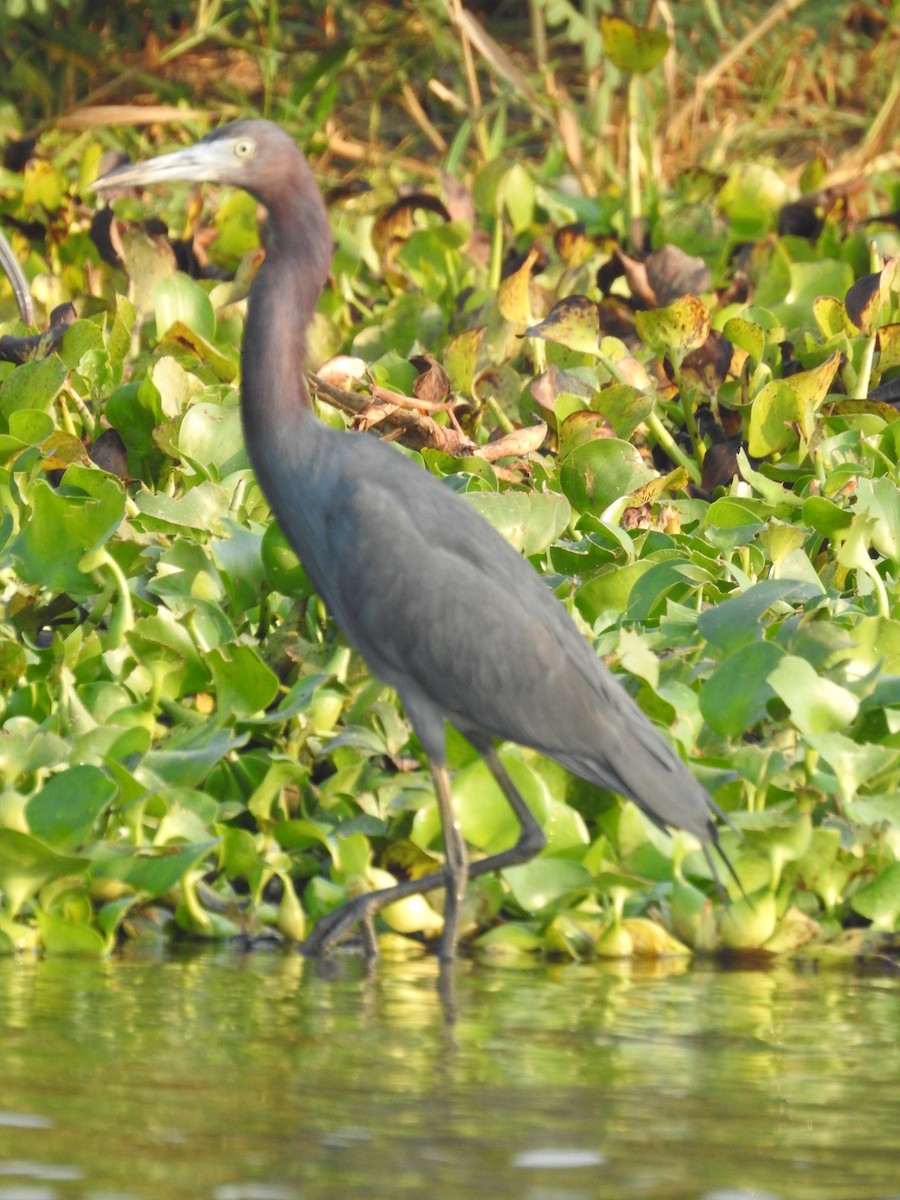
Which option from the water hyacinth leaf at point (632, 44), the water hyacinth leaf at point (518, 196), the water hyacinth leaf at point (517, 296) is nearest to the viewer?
the water hyacinth leaf at point (517, 296)

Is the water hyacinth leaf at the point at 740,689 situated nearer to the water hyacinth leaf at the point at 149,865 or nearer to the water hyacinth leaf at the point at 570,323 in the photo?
the water hyacinth leaf at the point at 149,865

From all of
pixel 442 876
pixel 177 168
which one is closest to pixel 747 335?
pixel 177 168

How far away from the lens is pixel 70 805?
416 cm

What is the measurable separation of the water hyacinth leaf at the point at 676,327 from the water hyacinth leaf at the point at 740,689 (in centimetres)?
191

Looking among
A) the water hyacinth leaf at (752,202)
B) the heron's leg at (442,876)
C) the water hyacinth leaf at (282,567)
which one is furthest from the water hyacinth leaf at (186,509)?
the water hyacinth leaf at (752,202)

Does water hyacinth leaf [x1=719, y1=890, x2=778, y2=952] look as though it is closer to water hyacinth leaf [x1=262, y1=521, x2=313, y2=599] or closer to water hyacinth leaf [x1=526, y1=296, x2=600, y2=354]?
water hyacinth leaf [x1=262, y1=521, x2=313, y2=599]

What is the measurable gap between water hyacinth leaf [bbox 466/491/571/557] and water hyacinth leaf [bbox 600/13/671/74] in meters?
3.15

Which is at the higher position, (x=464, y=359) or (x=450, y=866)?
(x=464, y=359)

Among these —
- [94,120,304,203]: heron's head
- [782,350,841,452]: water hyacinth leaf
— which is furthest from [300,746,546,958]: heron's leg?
[782,350,841,452]: water hyacinth leaf

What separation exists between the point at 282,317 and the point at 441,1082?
2.04 metres

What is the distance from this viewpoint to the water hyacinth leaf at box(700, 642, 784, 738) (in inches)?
175

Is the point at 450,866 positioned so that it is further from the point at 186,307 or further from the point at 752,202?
the point at 752,202

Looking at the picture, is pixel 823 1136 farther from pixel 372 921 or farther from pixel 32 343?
pixel 32 343

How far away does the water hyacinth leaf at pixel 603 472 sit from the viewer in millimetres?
5613
